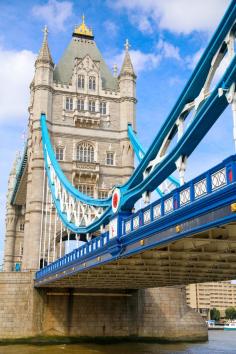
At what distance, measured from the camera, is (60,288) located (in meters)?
38.6

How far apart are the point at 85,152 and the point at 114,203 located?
1059 inches

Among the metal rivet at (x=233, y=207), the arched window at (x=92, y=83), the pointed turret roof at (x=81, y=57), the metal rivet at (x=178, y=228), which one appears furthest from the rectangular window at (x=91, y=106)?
the metal rivet at (x=233, y=207)

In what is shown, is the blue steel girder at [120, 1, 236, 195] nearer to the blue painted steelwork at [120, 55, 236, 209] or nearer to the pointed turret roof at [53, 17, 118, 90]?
the blue painted steelwork at [120, 55, 236, 209]

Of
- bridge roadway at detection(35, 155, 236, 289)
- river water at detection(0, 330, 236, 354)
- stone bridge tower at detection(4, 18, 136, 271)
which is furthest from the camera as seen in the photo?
stone bridge tower at detection(4, 18, 136, 271)

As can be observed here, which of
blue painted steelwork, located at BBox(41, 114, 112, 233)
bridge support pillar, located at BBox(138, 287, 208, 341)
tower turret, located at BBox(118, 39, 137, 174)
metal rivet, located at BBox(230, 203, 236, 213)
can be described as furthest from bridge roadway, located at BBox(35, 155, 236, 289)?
→ tower turret, located at BBox(118, 39, 137, 174)

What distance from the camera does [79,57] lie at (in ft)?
173

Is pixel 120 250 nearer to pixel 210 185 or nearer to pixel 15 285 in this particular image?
pixel 210 185

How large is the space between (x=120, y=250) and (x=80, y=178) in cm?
2771

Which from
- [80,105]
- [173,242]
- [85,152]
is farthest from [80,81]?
[173,242]

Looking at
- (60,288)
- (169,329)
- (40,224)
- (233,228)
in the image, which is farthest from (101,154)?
(233,228)

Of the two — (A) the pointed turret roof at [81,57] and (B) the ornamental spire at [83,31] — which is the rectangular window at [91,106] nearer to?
(A) the pointed turret roof at [81,57]

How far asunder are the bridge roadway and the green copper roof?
24650 mm

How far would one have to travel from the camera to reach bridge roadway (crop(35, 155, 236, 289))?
12375 millimetres

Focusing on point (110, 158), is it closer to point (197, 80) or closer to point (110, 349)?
point (110, 349)
